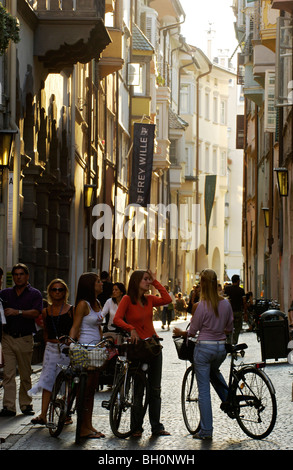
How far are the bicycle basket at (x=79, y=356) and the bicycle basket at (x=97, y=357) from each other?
4 cm

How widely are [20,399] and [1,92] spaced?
23.6 feet

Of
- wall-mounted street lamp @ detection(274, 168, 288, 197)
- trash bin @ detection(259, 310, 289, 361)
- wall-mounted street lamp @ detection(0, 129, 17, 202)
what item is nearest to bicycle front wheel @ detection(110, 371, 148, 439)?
wall-mounted street lamp @ detection(0, 129, 17, 202)

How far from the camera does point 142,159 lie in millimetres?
47062

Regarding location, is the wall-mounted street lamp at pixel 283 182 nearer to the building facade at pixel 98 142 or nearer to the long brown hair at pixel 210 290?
the building facade at pixel 98 142

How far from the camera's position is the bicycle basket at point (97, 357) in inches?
456

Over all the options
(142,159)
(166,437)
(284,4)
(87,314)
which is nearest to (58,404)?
(87,314)

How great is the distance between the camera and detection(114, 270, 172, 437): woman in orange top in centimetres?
1185

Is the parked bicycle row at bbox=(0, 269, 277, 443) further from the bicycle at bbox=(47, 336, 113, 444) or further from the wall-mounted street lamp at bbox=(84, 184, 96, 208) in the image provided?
the wall-mounted street lamp at bbox=(84, 184, 96, 208)

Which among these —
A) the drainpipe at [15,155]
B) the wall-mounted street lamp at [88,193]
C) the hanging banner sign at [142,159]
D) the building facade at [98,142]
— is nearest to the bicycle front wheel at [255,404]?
the building facade at [98,142]

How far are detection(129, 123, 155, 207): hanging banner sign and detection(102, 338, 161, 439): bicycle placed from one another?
35.0 m

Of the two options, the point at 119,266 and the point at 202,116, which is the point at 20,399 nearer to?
the point at 119,266

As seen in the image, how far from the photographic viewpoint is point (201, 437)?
37.6 ft

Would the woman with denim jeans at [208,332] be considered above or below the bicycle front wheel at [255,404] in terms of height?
above

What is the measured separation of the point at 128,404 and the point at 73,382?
58 centimetres
